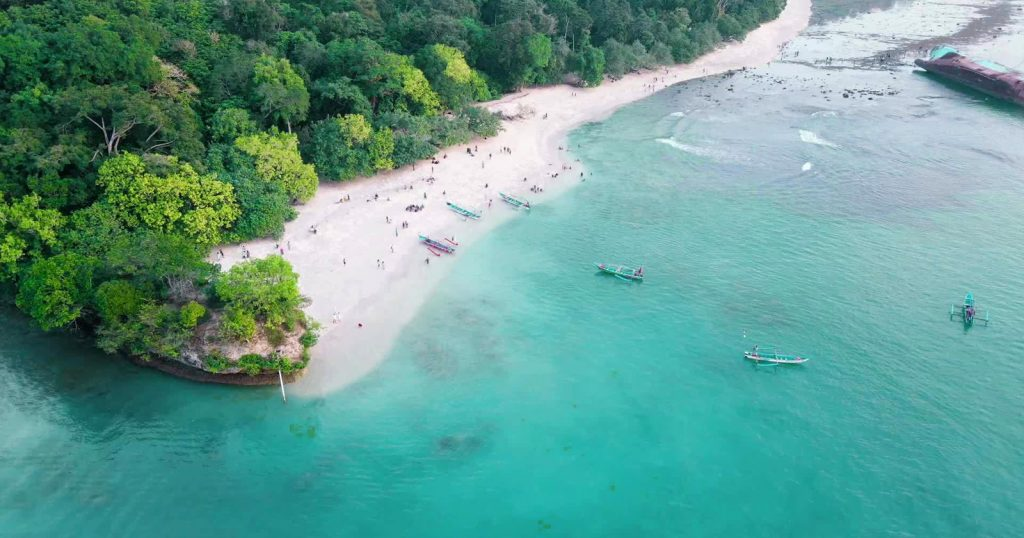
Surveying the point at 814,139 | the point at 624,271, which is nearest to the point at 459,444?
the point at 624,271

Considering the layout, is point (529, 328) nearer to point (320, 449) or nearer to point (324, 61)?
point (320, 449)

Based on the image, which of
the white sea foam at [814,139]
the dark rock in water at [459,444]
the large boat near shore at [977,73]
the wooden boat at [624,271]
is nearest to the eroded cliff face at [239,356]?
the dark rock in water at [459,444]

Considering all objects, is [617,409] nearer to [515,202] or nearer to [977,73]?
[515,202]

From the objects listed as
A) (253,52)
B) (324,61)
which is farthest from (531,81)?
(253,52)

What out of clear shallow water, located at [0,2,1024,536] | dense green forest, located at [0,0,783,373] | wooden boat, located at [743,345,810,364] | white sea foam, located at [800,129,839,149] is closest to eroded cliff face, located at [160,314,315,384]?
dense green forest, located at [0,0,783,373]

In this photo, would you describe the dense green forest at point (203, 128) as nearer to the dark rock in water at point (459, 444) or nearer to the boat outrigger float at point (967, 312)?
the dark rock in water at point (459, 444)

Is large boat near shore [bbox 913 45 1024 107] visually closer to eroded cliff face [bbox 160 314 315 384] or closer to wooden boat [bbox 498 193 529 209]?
wooden boat [bbox 498 193 529 209]
